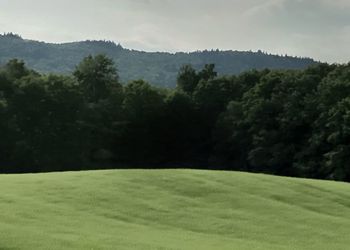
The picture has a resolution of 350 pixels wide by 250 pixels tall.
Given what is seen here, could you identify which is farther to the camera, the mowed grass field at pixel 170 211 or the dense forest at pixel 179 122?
the dense forest at pixel 179 122

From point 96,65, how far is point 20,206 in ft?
191

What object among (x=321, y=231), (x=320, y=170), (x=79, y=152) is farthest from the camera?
(x=79, y=152)

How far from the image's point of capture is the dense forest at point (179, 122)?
194ft

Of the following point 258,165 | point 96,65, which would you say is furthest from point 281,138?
point 96,65

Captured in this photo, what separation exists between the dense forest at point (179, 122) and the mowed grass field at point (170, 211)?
32.6 metres

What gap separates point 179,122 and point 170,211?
49926 millimetres

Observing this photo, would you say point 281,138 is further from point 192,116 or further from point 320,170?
point 192,116

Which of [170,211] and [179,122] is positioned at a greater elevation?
[179,122]

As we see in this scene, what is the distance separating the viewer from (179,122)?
6956cm

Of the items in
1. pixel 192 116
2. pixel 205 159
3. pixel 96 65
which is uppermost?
pixel 96 65

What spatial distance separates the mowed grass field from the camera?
15047 millimetres

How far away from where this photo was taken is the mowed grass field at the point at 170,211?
1505cm

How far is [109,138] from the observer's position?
6588 cm

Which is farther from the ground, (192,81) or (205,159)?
(192,81)
